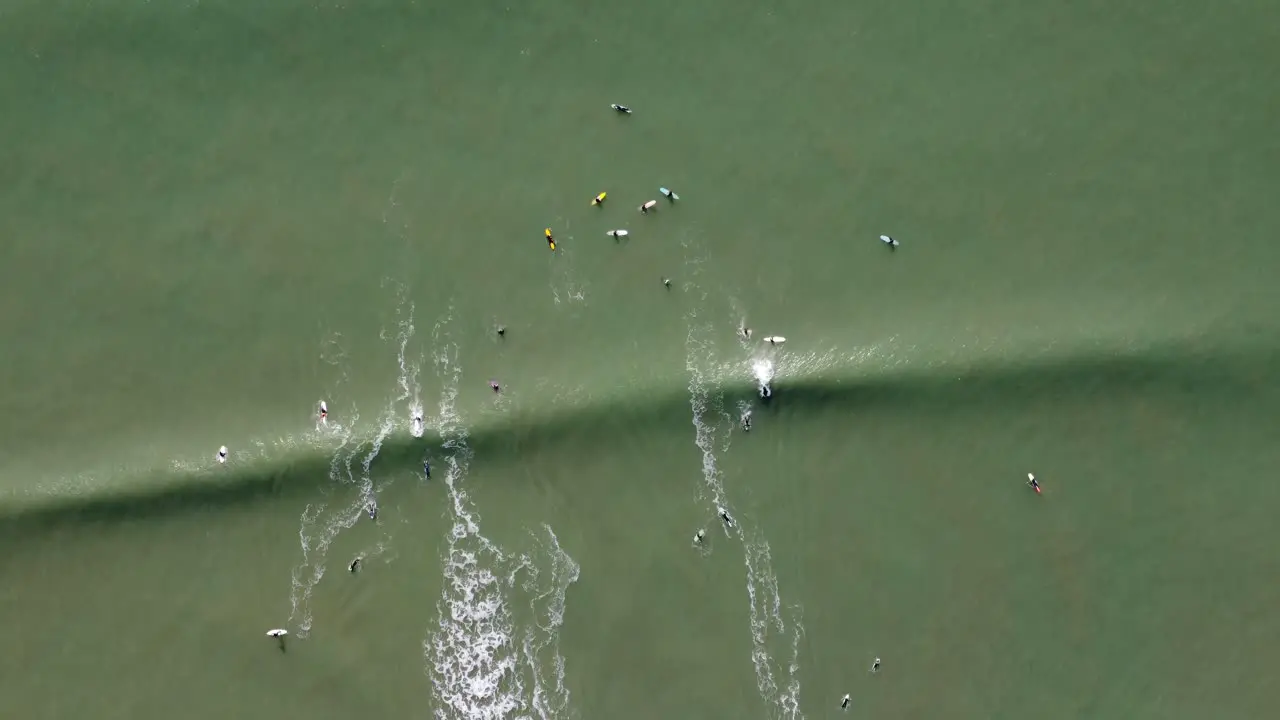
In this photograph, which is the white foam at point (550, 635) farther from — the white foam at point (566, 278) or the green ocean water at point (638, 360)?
the white foam at point (566, 278)

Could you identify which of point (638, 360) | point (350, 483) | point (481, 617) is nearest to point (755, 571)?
point (638, 360)

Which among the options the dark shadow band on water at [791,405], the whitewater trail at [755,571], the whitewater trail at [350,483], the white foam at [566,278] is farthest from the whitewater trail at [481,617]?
the whitewater trail at [755,571]

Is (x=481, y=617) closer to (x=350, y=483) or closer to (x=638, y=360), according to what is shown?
(x=350, y=483)

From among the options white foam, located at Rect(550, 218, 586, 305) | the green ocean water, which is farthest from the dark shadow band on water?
white foam, located at Rect(550, 218, 586, 305)

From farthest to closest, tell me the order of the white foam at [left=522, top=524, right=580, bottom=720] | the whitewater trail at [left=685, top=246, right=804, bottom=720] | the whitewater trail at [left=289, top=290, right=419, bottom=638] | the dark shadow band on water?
the whitewater trail at [left=289, top=290, right=419, bottom=638] < the white foam at [left=522, top=524, right=580, bottom=720] < the whitewater trail at [left=685, top=246, right=804, bottom=720] < the dark shadow band on water

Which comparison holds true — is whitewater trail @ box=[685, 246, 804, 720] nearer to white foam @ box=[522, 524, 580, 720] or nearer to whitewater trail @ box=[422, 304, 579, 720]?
white foam @ box=[522, 524, 580, 720]

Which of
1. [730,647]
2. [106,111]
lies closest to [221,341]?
[106,111]
